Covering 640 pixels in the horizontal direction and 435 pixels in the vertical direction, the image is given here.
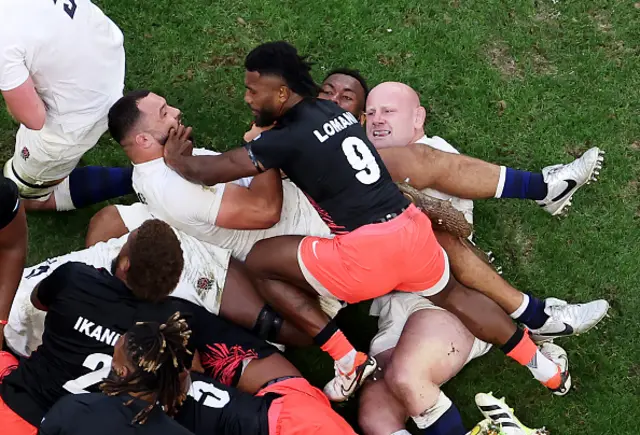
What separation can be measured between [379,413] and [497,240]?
4.89ft

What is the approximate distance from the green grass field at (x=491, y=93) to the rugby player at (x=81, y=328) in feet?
4.65

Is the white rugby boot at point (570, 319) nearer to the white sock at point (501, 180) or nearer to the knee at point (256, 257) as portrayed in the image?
the white sock at point (501, 180)

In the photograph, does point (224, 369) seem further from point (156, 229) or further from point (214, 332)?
point (156, 229)

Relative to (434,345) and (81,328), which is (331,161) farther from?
(81,328)

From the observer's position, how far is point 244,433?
3.28m

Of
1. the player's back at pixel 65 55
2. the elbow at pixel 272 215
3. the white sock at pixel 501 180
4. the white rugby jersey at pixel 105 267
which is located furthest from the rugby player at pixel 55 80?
the white sock at pixel 501 180

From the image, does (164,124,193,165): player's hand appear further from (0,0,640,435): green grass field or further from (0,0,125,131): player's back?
(0,0,640,435): green grass field

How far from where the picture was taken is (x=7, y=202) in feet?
11.2

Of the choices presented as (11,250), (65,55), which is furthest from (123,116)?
(11,250)

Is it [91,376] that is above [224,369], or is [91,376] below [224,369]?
above

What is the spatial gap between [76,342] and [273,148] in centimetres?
135

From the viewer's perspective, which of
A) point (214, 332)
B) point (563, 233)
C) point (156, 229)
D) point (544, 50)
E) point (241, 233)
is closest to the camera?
point (156, 229)

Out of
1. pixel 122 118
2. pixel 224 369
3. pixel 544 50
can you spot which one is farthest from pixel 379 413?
pixel 544 50

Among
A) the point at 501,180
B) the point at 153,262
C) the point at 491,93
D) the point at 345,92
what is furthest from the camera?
the point at 491,93
